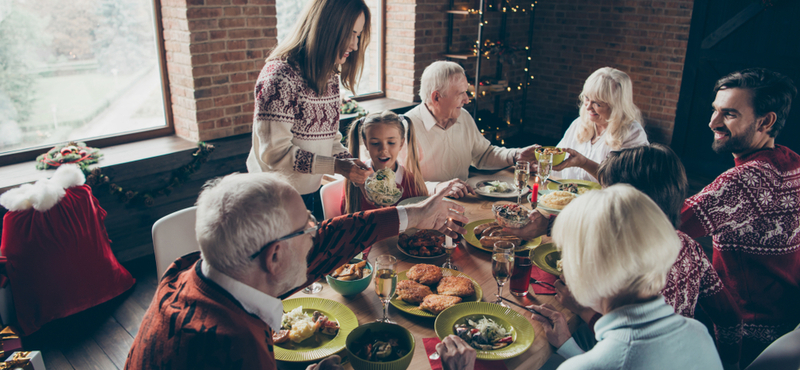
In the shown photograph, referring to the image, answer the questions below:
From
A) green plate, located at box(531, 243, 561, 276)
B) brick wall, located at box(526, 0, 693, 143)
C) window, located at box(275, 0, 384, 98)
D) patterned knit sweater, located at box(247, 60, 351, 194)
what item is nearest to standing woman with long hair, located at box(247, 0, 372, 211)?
patterned knit sweater, located at box(247, 60, 351, 194)

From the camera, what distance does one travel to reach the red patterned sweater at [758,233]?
67.1 inches

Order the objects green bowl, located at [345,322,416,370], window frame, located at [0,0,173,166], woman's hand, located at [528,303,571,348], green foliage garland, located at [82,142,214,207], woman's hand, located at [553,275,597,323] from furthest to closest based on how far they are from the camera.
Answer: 1. window frame, located at [0,0,173,166]
2. green foliage garland, located at [82,142,214,207]
3. woman's hand, located at [553,275,597,323]
4. woman's hand, located at [528,303,571,348]
5. green bowl, located at [345,322,416,370]

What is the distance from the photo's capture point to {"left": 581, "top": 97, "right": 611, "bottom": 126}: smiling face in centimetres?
284

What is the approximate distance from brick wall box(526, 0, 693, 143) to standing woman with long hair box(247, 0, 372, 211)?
4.04 meters

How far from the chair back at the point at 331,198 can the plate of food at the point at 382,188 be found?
48 centimetres

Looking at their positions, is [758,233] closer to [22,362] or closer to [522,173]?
[522,173]

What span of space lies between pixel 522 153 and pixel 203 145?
2.11 meters

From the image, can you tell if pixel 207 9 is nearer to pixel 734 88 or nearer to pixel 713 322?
pixel 734 88

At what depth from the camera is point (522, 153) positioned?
2.69 metres

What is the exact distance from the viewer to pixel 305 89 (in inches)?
88.4

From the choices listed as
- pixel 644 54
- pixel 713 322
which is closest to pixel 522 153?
pixel 713 322

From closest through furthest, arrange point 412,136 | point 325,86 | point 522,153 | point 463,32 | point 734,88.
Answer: point 734,88
point 325,86
point 412,136
point 522,153
point 463,32

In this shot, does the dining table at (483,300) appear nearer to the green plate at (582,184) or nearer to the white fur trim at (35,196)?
the green plate at (582,184)

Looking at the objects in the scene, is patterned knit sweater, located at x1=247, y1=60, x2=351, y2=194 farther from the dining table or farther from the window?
the window
